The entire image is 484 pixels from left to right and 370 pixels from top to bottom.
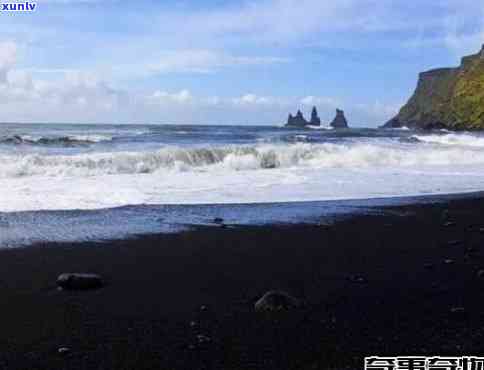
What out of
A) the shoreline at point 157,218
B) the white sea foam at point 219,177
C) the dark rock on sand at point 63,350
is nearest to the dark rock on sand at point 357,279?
the dark rock on sand at point 63,350

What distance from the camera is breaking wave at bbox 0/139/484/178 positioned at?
16484 mm

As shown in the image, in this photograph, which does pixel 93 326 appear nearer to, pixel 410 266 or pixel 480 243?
pixel 410 266

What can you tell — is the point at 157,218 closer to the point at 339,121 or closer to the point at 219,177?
the point at 219,177

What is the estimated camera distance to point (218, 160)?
21.1 meters

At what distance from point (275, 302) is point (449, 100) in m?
98.5

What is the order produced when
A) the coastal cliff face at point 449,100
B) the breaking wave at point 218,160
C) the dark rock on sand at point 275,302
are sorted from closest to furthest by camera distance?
the dark rock on sand at point 275,302
the breaking wave at point 218,160
the coastal cliff face at point 449,100

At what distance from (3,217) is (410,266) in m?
6.02

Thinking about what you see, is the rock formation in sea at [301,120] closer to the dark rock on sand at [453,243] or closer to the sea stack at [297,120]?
the sea stack at [297,120]

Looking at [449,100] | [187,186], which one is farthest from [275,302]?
[449,100]

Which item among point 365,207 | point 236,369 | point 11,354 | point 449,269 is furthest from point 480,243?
point 11,354

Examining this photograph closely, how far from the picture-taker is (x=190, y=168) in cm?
1838

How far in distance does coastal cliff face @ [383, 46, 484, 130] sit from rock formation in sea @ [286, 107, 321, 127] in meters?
16.1

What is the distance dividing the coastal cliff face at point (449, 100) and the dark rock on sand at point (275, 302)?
77.3 meters

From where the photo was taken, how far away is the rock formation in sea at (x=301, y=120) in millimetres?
122988
